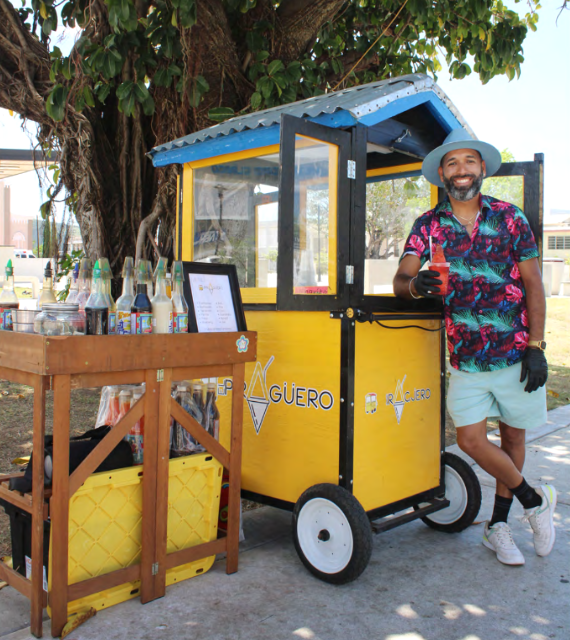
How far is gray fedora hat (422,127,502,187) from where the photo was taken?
9.96 feet

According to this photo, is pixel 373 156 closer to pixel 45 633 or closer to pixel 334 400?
pixel 334 400

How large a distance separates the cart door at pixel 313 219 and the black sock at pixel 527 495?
1288 mm

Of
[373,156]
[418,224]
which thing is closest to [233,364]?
[418,224]

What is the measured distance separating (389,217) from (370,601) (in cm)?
240

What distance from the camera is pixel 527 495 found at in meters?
3.04

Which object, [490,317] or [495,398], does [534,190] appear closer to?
[490,317]

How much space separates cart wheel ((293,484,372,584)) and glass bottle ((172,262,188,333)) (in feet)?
3.18

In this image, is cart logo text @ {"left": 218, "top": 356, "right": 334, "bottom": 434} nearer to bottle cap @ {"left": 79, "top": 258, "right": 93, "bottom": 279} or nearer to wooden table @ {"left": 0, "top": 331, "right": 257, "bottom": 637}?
wooden table @ {"left": 0, "top": 331, "right": 257, "bottom": 637}

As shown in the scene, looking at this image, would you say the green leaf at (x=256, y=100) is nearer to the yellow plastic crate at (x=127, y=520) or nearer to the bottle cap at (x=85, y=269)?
the bottle cap at (x=85, y=269)

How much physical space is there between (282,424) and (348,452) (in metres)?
0.41

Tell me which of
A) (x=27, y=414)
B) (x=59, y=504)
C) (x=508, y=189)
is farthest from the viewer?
(x=27, y=414)

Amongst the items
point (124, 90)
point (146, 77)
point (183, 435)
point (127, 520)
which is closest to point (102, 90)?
point (124, 90)

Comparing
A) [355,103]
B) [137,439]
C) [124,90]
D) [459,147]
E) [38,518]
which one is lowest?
[38,518]

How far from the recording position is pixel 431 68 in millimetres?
7789
